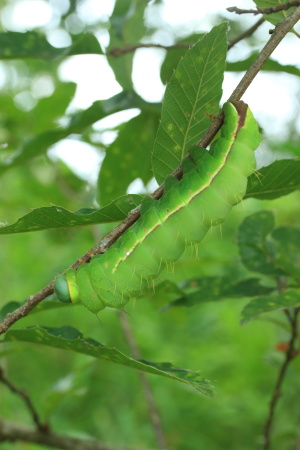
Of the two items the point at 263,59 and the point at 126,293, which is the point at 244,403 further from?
the point at 263,59

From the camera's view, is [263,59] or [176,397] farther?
[176,397]

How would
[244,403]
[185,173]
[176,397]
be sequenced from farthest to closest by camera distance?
[176,397]
[244,403]
[185,173]

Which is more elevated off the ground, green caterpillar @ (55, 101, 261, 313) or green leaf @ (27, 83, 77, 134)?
green leaf @ (27, 83, 77, 134)

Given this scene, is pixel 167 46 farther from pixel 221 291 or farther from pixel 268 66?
pixel 221 291

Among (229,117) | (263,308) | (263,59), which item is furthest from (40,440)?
(263,59)

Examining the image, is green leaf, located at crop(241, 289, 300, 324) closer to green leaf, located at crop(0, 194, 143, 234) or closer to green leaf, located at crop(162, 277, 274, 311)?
green leaf, located at crop(162, 277, 274, 311)

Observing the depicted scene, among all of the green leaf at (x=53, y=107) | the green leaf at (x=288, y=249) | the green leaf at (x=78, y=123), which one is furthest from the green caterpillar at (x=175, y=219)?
the green leaf at (x=53, y=107)

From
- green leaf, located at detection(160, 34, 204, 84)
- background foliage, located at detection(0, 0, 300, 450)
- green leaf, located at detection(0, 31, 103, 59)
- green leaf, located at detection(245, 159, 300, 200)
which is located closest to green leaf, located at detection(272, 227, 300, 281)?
background foliage, located at detection(0, 0, 300, 450)
